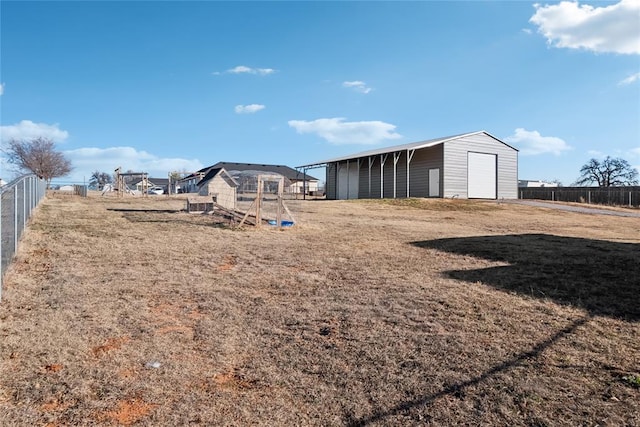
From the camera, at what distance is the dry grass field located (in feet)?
8.66

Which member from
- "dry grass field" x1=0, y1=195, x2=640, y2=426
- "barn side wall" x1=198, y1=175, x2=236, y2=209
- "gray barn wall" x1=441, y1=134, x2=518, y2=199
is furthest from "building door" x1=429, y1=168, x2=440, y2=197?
"dry grass field" x1=0, y1=195, x2=640, y2=426

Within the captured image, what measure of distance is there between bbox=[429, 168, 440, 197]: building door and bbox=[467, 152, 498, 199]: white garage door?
201 cm

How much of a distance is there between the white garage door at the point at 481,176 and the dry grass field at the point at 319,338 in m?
18.3

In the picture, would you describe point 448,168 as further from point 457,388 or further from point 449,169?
point 457,388

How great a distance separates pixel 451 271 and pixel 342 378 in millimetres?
3685

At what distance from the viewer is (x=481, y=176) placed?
2584cm

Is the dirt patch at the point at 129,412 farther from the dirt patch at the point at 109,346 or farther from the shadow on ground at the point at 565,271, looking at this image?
the shadow on ground at the point at 565,271

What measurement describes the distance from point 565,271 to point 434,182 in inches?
760

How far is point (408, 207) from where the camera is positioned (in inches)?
811

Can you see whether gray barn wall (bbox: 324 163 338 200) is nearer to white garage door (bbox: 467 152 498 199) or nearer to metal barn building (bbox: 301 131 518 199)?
metal barn building (bbox: 301 131 518 199)

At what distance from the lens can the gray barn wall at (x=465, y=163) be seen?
24469 mm

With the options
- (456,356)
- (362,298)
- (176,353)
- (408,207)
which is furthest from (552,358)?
(408,207)

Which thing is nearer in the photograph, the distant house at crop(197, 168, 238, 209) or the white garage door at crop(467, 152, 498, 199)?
the distant house at crop(197, 168, 238, 209)

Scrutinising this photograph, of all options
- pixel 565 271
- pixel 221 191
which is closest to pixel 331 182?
pixel 221 191
